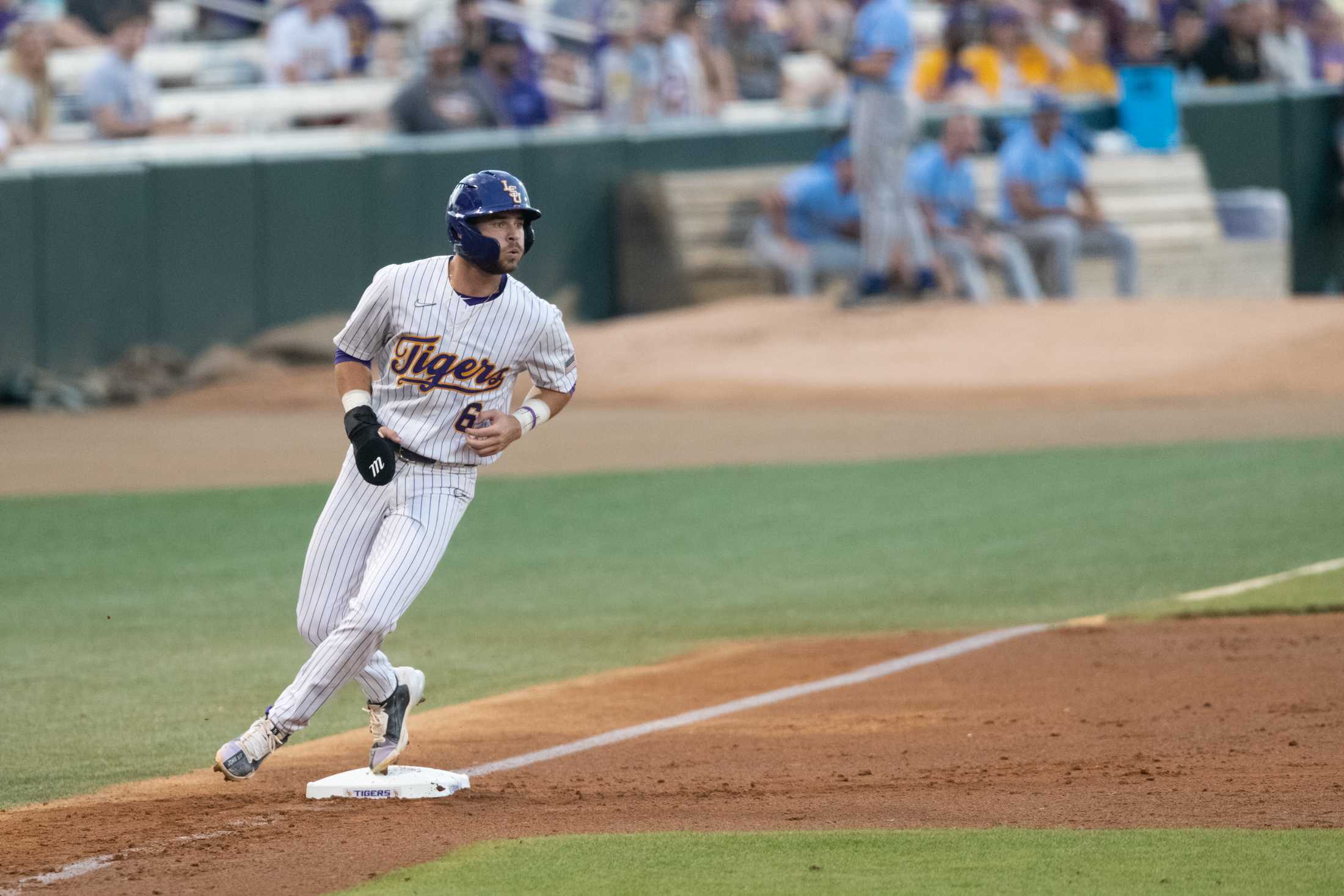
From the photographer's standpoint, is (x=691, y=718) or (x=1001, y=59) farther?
(x=1001, y=59)

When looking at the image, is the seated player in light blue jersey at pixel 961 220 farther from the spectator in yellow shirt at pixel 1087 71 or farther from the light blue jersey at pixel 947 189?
the spectator in yellow shirt at pixel 1087 71

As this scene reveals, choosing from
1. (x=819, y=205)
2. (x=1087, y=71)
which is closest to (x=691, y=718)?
(x=819, y=205)

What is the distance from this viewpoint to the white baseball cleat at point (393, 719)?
602cm

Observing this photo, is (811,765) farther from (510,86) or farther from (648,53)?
(648,53)

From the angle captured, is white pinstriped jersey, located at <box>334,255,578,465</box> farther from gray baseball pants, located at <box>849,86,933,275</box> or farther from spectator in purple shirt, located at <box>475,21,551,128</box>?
spectator in purple shirt, located at <box>475,21,551,128</box>

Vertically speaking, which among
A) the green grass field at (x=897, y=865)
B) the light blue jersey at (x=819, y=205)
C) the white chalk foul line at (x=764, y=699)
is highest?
the light blue jersey at (x=819, y=205)

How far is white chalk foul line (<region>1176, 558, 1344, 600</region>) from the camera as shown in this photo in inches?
387

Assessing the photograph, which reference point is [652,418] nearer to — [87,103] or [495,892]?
[87,103]

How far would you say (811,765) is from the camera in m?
6.45

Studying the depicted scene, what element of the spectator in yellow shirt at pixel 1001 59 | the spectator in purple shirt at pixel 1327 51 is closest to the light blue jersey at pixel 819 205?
the spectator in yellow shirt at pixel 1001 59

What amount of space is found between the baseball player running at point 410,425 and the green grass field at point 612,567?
905mm

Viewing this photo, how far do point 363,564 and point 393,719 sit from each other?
1.58 ft

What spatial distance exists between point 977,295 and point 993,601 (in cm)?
907

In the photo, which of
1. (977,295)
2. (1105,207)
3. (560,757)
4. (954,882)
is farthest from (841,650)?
(1105,207)
